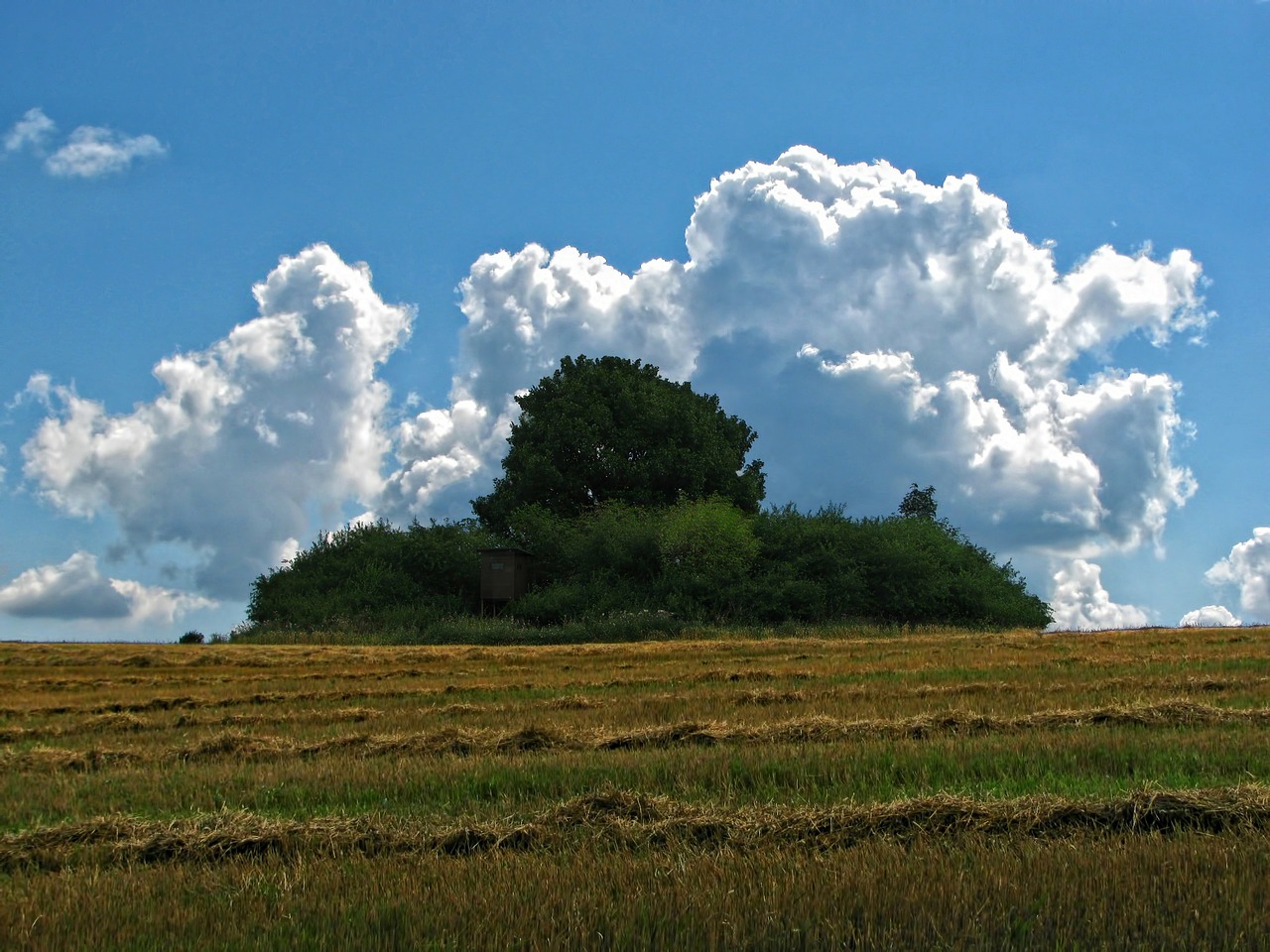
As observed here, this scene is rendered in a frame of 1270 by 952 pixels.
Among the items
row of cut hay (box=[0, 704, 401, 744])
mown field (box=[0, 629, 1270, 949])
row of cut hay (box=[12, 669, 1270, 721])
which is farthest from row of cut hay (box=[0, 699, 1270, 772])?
row of cut hay (box=[12, 669, 1270, 721])

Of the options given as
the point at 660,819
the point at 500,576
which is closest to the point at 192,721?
the point at 660,819

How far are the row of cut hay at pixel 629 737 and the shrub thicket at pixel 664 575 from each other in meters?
27.3

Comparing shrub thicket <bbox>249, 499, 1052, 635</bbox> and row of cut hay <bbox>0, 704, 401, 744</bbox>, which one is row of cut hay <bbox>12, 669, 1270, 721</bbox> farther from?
shrub thicket <bbox>249, 499, 1052, 635</bbox>

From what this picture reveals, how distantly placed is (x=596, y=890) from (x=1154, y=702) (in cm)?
1062

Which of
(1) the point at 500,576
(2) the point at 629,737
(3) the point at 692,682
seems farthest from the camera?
(1) the point at 500,576

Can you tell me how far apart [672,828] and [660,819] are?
0.27 m

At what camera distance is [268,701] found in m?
18.1

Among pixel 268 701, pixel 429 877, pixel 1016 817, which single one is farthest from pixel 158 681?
pixel 1016 817

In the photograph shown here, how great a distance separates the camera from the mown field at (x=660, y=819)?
5.12 metres

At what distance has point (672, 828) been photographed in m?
6.93

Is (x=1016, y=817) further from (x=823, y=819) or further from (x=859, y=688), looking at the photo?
(x=859, y=688)

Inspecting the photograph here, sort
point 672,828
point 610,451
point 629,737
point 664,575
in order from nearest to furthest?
point 672,828
point 629,737
point 664,575
point 610,451

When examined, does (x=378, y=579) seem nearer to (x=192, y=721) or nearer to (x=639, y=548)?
(x=639, y=548)

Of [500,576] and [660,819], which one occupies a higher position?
[500,576]
